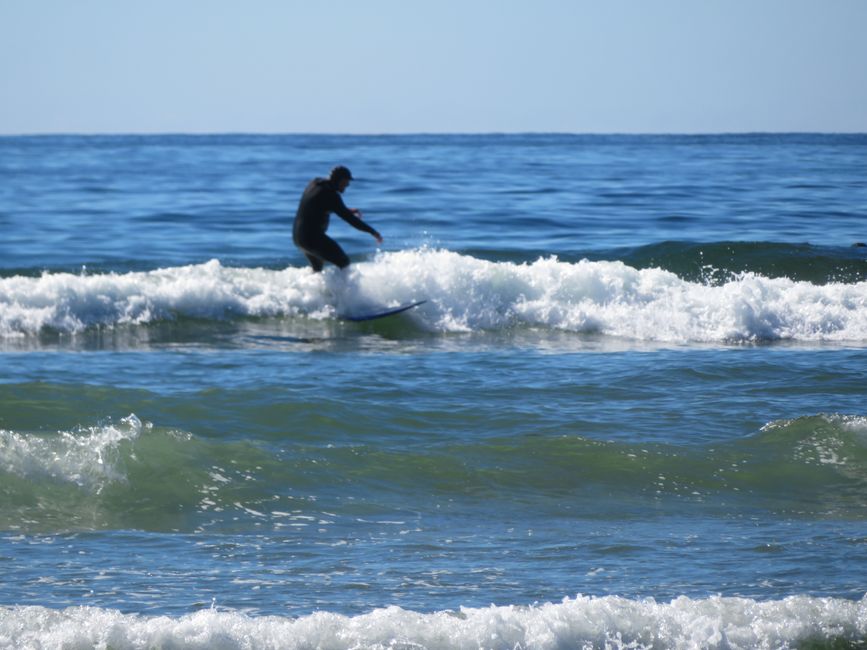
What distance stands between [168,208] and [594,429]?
1641 cm

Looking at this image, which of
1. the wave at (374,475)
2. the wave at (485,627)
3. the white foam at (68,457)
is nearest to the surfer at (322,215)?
the wave at (374,475)

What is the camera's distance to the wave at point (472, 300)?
12.7 metres

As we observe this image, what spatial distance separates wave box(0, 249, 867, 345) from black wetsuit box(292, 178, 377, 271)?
0.62m

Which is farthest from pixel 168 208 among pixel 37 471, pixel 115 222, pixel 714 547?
pixel 714 547

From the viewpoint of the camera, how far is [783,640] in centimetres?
500

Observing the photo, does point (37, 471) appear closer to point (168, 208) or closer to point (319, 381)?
point (319, 381)

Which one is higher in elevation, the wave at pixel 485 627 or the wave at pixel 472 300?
the wave at pixel 472 300

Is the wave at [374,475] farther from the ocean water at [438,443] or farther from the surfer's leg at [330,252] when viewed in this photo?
the surfer's leg at [330,252]

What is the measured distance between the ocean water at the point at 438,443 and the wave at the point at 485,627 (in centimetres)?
1

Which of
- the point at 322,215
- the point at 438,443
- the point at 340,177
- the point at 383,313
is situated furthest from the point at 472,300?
the point at 438,443

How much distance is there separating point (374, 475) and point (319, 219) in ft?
19.8

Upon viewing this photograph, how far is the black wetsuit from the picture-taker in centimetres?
1273

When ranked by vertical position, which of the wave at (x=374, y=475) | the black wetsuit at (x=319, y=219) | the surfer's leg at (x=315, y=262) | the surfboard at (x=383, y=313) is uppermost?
the black wetsuit at (x=319, y=219)

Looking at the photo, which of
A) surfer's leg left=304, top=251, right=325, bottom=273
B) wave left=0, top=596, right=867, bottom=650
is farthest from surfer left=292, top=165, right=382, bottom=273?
wave left=0, top=596, right=867, bottom=650
